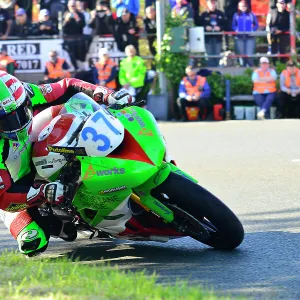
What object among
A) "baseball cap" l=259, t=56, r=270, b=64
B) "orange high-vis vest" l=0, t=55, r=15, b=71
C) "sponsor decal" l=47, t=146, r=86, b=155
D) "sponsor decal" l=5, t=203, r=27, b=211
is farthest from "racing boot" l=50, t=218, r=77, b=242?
"orange high-vis vest" l=0, t=55, r=15, b=71

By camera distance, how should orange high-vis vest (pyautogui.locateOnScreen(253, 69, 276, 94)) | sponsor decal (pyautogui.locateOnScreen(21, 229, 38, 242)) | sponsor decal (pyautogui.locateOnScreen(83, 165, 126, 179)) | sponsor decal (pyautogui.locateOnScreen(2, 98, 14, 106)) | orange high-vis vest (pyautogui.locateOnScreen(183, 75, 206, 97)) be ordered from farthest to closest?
orange high-vis vest (pyautogui.locateOnScreen(183, 75, 206, 97)) < orange high-vis vest (pyautogui.locateOnScreen(253, 69, 276, 94)) < sponsor decal (pyautogui.locateOnScreen(21, 229, 38, 242)) < sponsor decal (pyautogui.locateOnScreen(2, 98, 14, 106)) < sponsor decal (pyautogui.locateOnScreen(83, 165, 126, 179))

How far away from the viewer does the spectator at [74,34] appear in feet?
53.7

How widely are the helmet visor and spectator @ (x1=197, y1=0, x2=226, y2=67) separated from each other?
11.7 metres

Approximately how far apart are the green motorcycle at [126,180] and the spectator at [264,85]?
10129 mm

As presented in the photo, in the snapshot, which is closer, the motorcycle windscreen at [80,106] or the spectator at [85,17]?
the motorcycle windscreen at [80,106]

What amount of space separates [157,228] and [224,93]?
10.8 metres

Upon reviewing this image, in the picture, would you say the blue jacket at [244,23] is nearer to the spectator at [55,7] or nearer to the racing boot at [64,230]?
the spectator at [55,7]

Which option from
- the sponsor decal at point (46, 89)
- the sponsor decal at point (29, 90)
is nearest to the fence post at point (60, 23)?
the sponsor decal at point (46, 89)

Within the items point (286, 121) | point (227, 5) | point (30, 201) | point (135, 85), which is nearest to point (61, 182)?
point (30, 201)

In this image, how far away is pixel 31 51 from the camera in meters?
16.5

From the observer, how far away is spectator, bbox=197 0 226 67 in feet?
54.4

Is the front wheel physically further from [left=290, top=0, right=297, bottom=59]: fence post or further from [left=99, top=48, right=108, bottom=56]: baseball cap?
[left=290, top=0, right=297, bottom=59]: fence post

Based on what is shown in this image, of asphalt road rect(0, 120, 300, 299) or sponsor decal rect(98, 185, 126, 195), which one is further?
sponsor decal rect(98, 185, 126, 195)

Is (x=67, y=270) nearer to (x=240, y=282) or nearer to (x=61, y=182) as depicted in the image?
(x=61, y=182)
